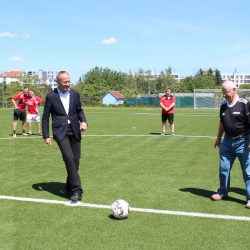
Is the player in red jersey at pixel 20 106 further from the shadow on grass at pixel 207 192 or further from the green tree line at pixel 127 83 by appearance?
the green tree line at pixel 127 83

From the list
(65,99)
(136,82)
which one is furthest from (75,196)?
(136,82)

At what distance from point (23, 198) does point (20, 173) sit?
221 cm

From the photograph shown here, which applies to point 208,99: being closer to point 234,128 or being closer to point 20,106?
point 20,106

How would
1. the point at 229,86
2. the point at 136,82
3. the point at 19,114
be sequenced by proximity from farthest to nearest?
the point at 136,82 < the point at 19,114 < the point at 229,86

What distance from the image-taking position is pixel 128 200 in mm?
6633

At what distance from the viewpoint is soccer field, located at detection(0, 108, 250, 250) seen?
4.88 m

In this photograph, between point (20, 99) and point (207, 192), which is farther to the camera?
point (20, 99)

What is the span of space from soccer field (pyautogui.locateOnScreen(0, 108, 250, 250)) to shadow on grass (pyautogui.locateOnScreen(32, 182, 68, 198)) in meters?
0.02

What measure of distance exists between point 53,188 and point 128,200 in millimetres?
1702

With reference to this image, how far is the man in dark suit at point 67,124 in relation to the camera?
6523 millimetres

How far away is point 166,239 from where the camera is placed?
4887mm

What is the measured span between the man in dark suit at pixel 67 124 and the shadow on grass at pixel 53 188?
0.46 m

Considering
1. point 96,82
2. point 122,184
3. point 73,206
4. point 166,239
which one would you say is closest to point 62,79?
point 73,206

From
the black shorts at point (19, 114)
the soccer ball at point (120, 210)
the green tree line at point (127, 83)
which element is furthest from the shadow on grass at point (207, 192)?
the green tree line at point (127, 83)
